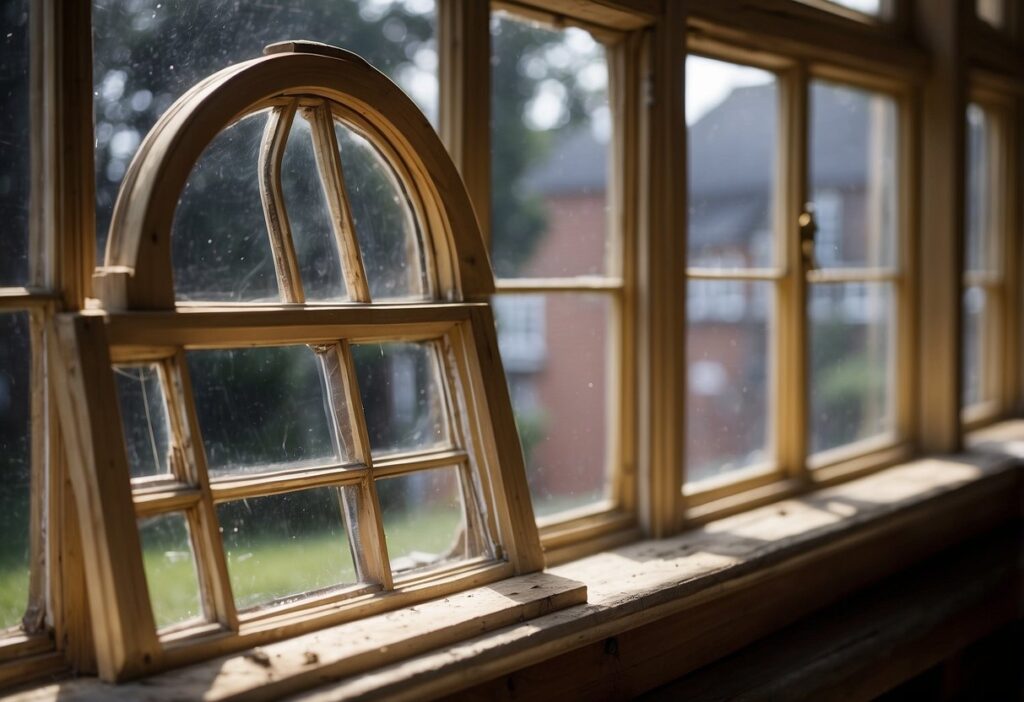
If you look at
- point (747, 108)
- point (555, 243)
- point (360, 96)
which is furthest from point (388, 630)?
point (747, 108)

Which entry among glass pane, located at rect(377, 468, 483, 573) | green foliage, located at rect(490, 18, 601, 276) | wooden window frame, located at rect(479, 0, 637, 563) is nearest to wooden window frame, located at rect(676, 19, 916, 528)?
wooden window frame, located at rect(479, 0, 637, 563)

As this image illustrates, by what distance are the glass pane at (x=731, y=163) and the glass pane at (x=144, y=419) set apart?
57.3 inches

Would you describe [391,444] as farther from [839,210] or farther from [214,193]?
[839,210]

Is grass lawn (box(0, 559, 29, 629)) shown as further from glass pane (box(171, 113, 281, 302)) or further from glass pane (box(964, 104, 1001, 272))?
glass pane (box(964, 104, 1001, 272))

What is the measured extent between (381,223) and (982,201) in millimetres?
3068

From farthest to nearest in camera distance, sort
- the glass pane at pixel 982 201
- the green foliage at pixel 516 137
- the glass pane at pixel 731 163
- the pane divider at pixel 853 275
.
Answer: the glass pane at pixel 982 201 → the pane divider at pixel 853 275 → the glass pane at pixel 731 163 → the green foliage at pixel 516 137

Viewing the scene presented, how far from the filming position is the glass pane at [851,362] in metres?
3.10

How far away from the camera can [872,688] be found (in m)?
2.49

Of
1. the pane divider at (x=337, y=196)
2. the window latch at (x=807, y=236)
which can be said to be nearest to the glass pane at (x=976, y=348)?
the window latch at (x=807, y=236)

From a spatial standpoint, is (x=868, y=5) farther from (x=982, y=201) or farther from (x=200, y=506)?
(x=200, y=506)

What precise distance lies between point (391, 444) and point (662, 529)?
829mm

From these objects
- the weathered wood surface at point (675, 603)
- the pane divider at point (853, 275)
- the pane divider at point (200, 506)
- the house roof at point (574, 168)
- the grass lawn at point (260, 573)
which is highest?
the house roof at point (574, 168)

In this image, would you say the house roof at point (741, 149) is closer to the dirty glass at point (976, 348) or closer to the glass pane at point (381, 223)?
the glass pane at point (381, 223)

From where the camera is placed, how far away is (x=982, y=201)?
4082mm
